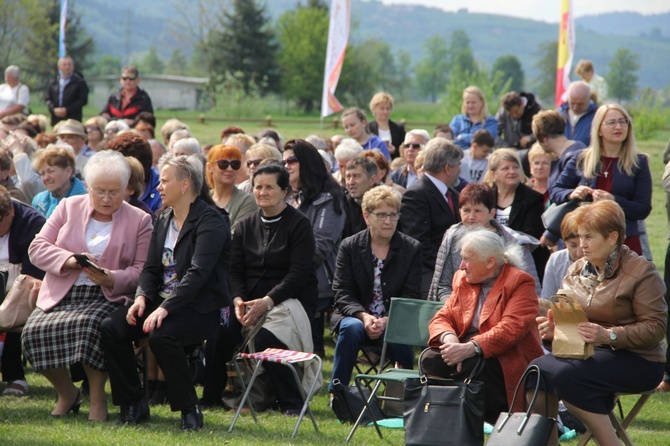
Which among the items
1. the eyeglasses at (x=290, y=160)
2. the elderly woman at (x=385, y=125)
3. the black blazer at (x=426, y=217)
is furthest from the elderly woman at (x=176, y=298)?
the elderly woman at (x=385, y=125)

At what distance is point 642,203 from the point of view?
298 inches

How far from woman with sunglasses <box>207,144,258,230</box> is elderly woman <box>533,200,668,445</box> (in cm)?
337

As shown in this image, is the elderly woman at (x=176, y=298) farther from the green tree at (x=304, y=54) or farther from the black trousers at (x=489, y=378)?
the green tree at (x=304, y=54)

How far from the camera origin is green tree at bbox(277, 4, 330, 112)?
243ft

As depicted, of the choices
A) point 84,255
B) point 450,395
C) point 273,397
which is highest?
point 84,255

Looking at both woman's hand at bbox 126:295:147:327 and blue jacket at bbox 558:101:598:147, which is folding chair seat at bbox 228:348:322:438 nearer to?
woman's hand at bbox 126:295:147:327

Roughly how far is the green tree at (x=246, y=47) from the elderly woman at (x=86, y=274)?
54.9 metres

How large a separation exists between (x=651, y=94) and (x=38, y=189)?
24651 mm

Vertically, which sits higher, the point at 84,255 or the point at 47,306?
the point at 84,255

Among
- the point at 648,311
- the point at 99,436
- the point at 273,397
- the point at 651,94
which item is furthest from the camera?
the point at 651,94

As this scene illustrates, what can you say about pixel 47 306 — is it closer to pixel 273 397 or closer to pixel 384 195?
pixel 273 397

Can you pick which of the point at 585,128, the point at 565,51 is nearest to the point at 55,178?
the point at 585,128

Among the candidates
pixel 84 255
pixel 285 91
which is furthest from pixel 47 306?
pixel 285 91

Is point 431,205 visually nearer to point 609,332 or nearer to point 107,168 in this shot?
point 107,168
